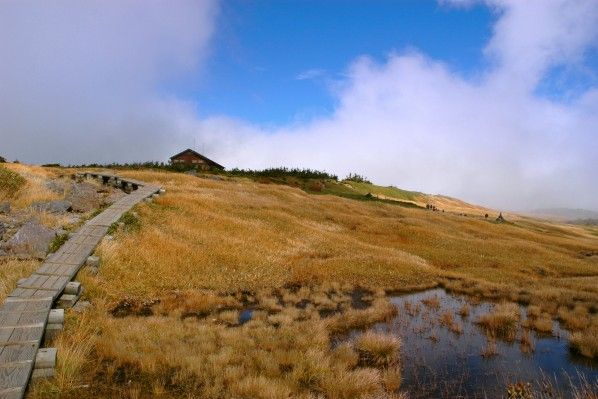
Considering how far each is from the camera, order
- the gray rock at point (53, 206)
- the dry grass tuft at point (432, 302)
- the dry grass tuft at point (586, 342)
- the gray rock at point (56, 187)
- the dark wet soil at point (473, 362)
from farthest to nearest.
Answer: the gray rock at point (56, 187)
the gray rock at point (53, 206)
the dry grass tuft at point (432, 302)
the dry grass tuft at point (586, 342)
the dark wet soil at point (473, 362)

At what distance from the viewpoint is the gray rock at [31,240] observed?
14.9 metres

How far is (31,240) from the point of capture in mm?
15461

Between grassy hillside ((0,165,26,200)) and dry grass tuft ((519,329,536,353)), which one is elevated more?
grassy hillside ((0,165,26,200))

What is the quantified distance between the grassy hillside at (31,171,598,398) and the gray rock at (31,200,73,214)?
340 centimetres

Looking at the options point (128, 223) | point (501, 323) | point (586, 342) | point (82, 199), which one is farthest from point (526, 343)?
point (82, 199)

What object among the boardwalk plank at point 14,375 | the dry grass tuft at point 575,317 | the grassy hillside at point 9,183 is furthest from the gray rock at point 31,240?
the dry grass tuft at point 575,317

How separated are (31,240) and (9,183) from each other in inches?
413

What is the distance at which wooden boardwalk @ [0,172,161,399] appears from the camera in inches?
305

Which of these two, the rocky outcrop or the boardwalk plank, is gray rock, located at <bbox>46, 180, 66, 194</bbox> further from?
the boardwalk plank

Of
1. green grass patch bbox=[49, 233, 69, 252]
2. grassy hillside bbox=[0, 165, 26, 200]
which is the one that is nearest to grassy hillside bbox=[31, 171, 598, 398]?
green grass patch bbox=[49, 233, 69, 252]

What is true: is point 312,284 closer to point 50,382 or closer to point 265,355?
point 265,355

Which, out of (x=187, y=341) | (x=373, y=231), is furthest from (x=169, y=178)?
(x=187, y=341)

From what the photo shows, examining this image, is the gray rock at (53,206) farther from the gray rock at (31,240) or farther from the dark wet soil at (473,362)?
the dark wet soil at (473,362)

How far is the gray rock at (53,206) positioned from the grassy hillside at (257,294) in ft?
11.2
